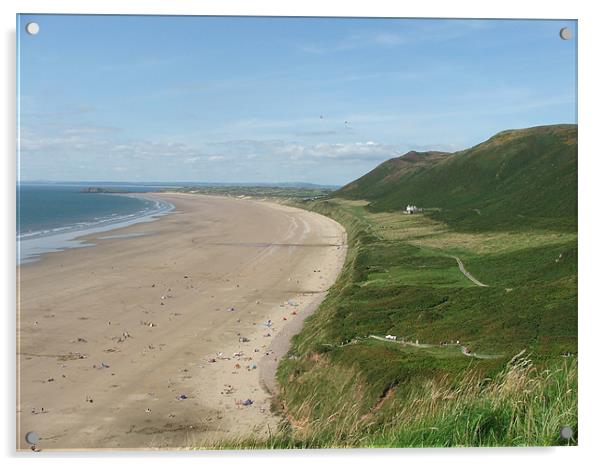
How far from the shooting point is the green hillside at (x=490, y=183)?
8922mm

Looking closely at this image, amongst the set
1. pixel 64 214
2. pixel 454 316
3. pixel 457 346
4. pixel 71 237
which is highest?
pixel 64 214

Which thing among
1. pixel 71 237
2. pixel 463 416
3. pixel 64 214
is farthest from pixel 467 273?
pixel 64 214

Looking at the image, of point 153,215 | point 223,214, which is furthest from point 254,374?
point 153,215

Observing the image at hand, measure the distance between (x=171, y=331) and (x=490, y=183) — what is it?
7.05 m

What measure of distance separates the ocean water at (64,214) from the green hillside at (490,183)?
173 inches

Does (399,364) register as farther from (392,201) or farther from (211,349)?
(211,349)

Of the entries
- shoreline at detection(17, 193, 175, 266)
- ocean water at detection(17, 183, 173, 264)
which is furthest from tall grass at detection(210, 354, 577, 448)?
shoreline at detection(17, 193, 175, 266)

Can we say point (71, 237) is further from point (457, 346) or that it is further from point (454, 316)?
point (457, 346)

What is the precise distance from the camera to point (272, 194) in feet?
37.4

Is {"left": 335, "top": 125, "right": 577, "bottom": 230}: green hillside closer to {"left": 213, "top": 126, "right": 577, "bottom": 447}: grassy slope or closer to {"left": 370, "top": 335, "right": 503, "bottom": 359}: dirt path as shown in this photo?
{"left": 213, "top": 126, "right": 577, "bottom": 447}: grassy slope

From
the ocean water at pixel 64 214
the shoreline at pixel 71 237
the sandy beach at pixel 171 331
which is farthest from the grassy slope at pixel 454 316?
the shoreline at pixel 71 237

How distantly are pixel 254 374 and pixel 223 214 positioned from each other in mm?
9267

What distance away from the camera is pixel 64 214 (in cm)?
3688

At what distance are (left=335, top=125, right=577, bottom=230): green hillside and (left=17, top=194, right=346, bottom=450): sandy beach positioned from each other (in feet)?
12.2
